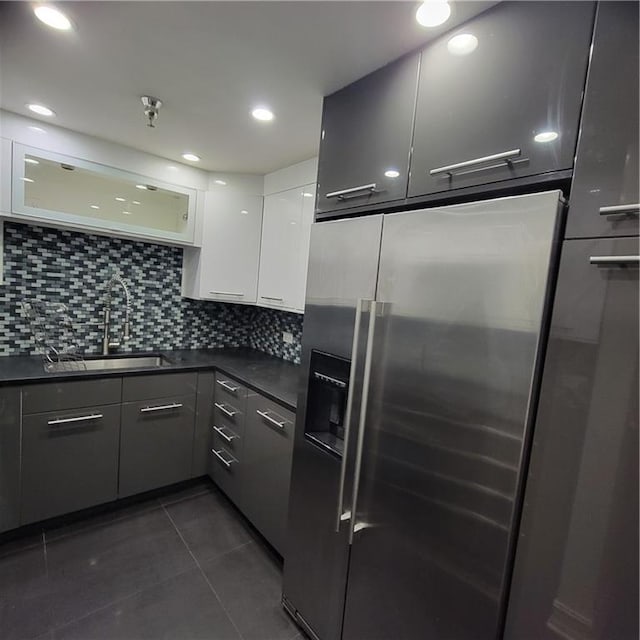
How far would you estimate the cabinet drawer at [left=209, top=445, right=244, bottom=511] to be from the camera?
220 centimetres

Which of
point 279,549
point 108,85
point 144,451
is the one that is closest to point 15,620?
point 144,451

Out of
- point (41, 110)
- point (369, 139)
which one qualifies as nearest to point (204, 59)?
point (369, 139)

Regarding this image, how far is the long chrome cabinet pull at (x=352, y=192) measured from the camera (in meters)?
1.29

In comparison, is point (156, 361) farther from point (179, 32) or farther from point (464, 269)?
point (464, 269)

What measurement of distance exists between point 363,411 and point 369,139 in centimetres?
101

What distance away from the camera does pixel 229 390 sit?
90.4 inches

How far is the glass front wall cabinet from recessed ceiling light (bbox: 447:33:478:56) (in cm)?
204

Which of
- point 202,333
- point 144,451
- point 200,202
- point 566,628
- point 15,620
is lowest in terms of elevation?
point 15,620

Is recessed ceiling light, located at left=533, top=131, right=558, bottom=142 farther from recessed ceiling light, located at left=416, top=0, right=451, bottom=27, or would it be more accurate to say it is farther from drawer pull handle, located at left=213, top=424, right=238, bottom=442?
drawer pull handle, located at left=213, top=424, right=238, bottom=442

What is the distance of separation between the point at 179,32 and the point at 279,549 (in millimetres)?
2342

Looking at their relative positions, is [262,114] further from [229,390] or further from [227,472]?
[227,472]

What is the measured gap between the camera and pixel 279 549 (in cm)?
186

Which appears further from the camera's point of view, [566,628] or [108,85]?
[108,85]

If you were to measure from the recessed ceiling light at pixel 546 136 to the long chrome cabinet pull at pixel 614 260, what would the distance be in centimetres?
32
